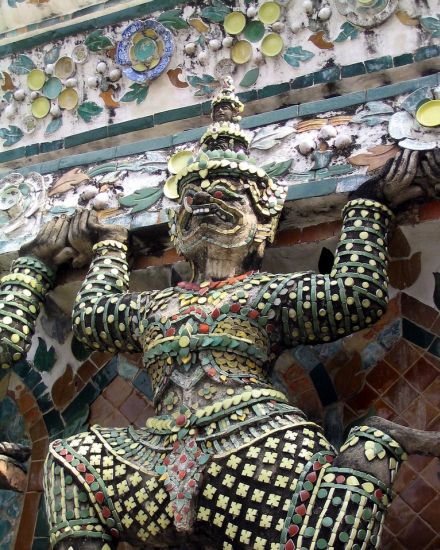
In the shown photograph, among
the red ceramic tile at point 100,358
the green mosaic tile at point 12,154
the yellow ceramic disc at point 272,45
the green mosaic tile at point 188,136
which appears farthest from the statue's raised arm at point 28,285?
the yellow ceramic disc at point 272,45

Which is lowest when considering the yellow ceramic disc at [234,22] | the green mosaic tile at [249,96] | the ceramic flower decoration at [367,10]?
the green mosaic tile at [249,96]

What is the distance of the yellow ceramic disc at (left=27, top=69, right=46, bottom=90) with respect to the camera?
559 cm

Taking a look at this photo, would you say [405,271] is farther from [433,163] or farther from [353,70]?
[353,70]

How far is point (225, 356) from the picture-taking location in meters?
3.88

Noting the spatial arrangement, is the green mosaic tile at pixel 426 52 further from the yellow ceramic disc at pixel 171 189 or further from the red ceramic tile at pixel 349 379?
the red ceramic tile at pixel 349 379

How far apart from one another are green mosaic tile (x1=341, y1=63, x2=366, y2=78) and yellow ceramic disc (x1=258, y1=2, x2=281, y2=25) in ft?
1.53

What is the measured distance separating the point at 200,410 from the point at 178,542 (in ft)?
1.39

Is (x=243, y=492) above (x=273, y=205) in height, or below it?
below

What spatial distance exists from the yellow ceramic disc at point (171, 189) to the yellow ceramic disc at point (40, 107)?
41.8 inches

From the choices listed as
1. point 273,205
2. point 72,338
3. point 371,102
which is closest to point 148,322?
point 273,205

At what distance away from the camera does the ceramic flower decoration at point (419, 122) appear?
14.0ft

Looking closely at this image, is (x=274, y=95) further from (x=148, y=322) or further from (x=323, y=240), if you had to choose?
(x=148, y=322)

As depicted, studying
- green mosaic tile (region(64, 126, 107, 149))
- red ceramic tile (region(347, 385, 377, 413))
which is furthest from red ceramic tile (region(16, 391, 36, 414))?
red ceramic tile (region(347, 385, 377, 413))

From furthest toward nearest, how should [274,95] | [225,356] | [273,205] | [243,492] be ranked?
[274,95] → [273,205] → [225,356] → [243,492]
